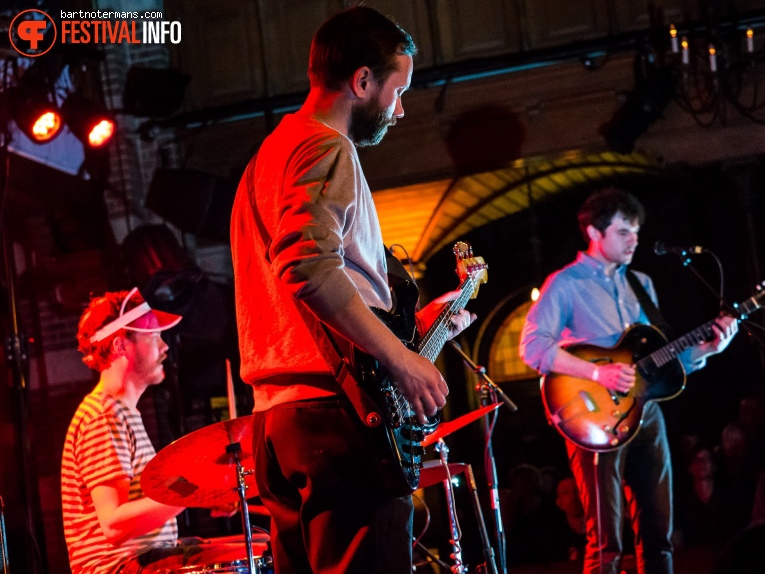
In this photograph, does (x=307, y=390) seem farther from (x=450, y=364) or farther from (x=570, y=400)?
(x=450, y=364)

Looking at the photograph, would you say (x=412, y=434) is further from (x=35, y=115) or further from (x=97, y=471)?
(x=35, y=115)

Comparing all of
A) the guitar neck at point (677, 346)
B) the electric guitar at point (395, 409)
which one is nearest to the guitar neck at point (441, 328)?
the electric guitar at point (395, 409)

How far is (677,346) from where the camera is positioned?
5867 mm

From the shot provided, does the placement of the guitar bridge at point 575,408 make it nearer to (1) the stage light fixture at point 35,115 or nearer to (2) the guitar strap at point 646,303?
(2) the guitar strap at point 646,303

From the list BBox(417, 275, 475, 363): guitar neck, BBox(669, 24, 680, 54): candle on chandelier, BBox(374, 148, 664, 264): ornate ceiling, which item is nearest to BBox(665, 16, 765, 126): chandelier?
BBox(669, 24, 680, 54): candle on chandelier

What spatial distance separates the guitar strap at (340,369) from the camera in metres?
2.23

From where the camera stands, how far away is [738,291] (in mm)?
10242

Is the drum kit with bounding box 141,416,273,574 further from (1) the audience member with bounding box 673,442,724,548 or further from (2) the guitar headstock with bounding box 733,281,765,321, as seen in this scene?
(1) the audience member with bounding box 673,442,724,548

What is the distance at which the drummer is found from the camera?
4227mm

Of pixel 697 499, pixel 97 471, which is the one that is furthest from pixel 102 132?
pixel 697 499

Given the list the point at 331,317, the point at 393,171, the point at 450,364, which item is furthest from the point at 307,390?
the point at 450,364

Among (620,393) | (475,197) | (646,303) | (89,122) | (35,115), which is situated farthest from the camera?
(475,197)

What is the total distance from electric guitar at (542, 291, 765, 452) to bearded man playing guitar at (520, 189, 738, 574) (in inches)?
0.6

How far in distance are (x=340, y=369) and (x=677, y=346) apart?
13.5 feet
